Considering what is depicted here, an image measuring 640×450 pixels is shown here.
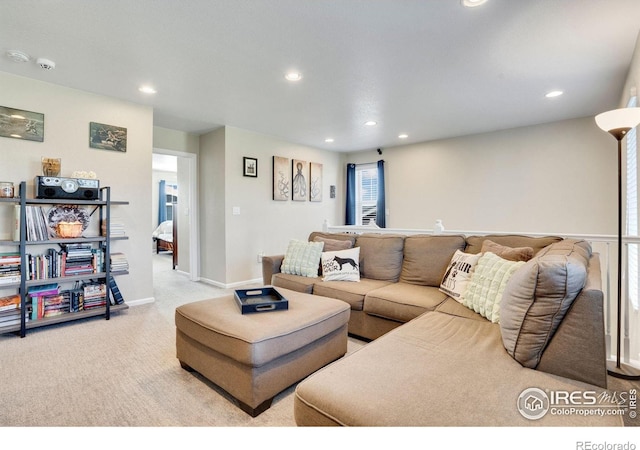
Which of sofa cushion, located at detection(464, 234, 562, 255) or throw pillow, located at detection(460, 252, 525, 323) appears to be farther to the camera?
sofa cushion, located at detection(464, 234, 562, 255)

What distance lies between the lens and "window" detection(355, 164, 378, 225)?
6.21 m

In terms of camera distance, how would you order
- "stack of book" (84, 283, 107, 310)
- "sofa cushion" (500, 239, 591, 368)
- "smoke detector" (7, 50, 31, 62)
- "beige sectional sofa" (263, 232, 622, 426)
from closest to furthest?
"beige sectional sofa" (263, 232, 622, 426), "sofa cushion" (500, 239, 591, 368), "smoke detector" (7, 50, 31, 62), "stack of book" (84, 283, 107, 310)

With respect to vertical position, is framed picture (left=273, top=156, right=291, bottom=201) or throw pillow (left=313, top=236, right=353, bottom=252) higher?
framed picture (left=273, top=156, right=291, bottom=201)

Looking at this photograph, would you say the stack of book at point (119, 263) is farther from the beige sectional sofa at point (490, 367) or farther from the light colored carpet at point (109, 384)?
the beige sectional sofa at point (490, 367)

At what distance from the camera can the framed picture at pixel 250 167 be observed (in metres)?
4.63

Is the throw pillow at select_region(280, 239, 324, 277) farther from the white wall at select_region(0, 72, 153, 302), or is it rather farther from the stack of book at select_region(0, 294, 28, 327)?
the stack of book at select_region(0, 294, 28, 327)

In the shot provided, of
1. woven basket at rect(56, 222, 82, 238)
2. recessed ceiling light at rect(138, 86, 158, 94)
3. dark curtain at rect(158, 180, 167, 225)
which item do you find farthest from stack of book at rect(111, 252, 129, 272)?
dark curtain at rect(158, 180, 167, 225)

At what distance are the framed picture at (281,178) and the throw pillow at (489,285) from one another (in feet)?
11.8

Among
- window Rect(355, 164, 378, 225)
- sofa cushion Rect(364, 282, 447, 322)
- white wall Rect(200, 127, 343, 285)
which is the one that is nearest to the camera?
sofa cushion Rect(364, 282, 447, 322)

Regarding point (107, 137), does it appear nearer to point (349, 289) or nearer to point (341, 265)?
point (341, 265)

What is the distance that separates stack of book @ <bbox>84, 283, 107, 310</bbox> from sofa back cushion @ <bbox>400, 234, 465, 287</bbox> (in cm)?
308

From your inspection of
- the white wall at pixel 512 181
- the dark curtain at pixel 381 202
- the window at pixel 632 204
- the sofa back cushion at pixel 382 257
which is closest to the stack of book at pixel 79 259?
the sofa back cushion at pixel 382 257

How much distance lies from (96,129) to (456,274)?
12.7ft
